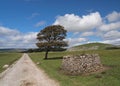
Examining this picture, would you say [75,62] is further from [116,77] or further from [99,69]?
[116,77]

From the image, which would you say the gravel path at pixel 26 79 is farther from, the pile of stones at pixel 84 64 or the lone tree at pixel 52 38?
the lone tree at pixel 52 38

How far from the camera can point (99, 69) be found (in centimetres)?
2759

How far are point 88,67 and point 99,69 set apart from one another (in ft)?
5.47

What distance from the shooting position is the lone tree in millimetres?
70250

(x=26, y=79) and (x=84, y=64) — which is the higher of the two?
(x=84, y=64)

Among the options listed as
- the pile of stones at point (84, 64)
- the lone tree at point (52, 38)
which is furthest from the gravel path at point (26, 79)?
the lone tree at point (52, 38)

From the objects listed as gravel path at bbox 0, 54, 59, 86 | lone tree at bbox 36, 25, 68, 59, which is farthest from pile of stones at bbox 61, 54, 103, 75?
lone tree at bbox 36, 25, 68, 59

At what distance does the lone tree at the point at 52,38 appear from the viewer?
70250 mm

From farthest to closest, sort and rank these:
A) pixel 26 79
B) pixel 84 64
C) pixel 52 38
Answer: pixel 52 38 → pixel 84 64 → pixel 26 79

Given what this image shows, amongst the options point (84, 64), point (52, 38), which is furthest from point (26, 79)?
point (52, 38)

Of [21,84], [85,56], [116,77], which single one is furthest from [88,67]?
[21,84]

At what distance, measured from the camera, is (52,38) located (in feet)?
236

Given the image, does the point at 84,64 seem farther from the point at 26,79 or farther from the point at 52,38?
the point at 52,38

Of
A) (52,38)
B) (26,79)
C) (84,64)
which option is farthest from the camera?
(52,38)
